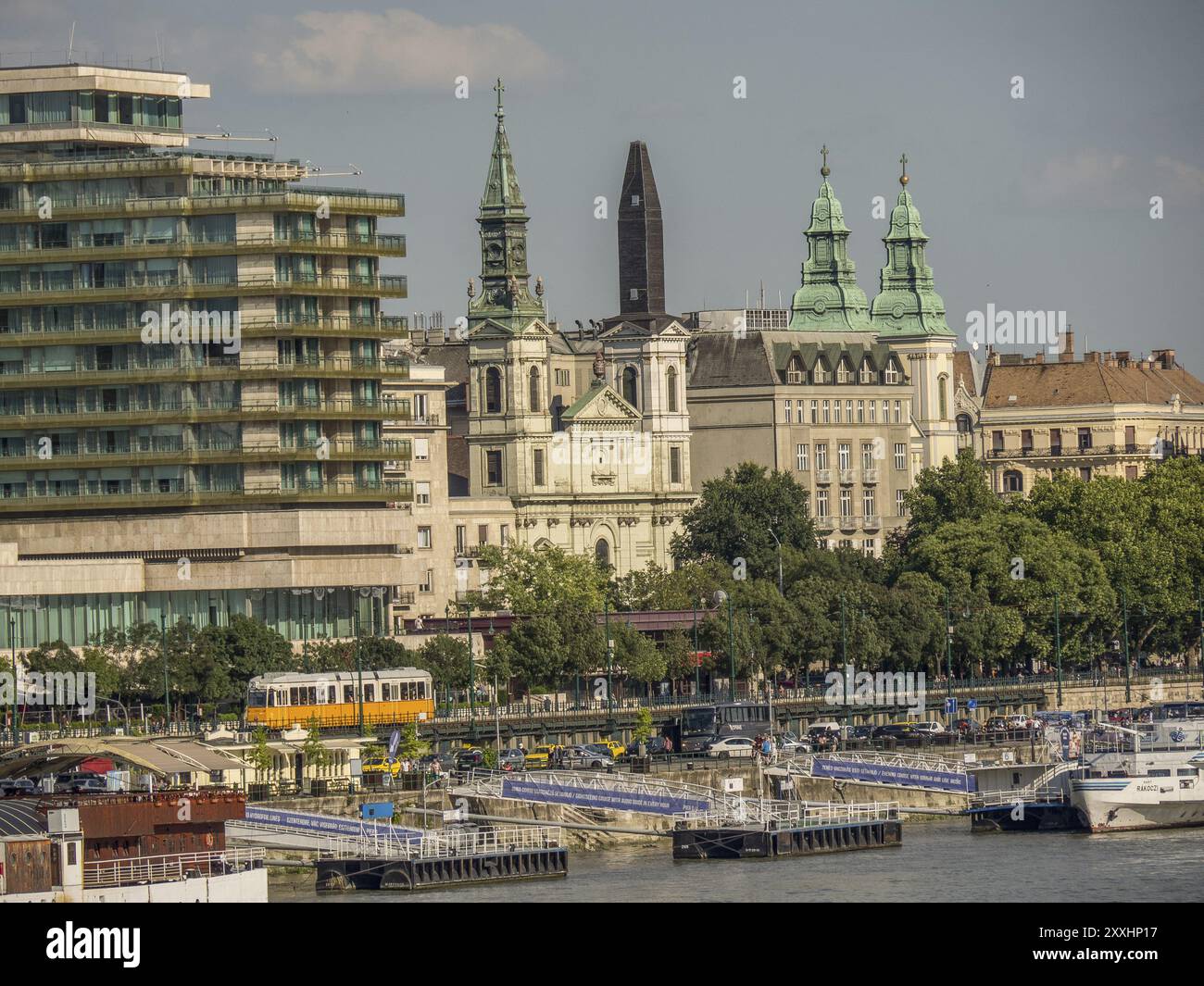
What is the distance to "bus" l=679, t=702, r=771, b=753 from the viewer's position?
383 feet

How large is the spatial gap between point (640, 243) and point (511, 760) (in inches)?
3509

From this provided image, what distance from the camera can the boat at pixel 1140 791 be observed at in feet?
327

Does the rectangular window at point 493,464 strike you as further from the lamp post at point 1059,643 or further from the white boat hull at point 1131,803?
the white boat hull at point 1131,803

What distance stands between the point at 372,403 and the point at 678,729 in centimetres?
2578

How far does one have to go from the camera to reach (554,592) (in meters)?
150

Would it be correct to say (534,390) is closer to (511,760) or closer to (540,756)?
(540,756)

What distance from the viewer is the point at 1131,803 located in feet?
327

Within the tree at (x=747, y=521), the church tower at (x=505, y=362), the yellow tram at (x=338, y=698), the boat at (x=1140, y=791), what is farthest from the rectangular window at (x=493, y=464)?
the boat at (x=1140, y=791)

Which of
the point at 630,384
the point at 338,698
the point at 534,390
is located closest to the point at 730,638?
the point at 338,698

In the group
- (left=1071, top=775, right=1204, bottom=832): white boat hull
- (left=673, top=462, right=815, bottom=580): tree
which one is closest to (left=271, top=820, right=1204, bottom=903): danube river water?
(left=1071, top=775, right=1204, bottom=832): white boat hull

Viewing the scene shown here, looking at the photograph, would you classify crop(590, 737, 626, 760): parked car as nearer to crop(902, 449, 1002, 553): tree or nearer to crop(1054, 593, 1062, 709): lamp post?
crop(1054, 593, 1062, 709): lamp post

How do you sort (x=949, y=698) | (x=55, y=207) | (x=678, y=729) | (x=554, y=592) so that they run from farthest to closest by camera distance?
(x=554, y=592) < (x=949, y=698) < (x=55, y=207) < (x=678, y=729)
